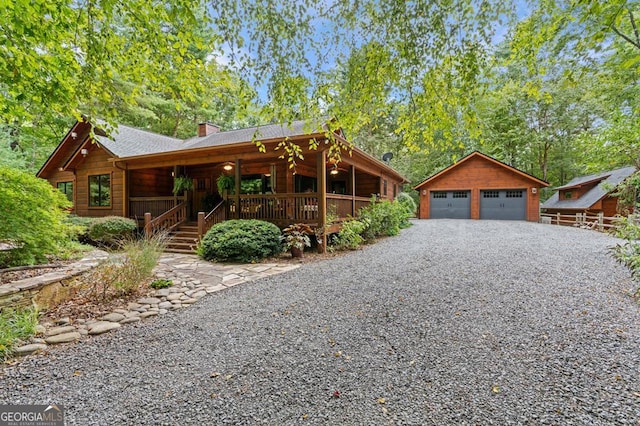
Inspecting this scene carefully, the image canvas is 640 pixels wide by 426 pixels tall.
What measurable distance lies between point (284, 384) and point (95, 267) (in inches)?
171

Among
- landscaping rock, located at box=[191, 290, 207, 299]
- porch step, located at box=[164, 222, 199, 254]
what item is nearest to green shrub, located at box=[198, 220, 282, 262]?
porch step, located at box=[164, 222, 199, 254]

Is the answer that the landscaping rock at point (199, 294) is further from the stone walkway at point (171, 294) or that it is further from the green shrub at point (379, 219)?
the green shrub at point (379, 219)

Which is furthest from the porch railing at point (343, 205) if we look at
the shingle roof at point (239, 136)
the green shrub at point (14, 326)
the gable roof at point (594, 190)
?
the gable roof at point (594, 190)

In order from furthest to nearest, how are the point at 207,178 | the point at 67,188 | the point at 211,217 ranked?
the point at 67,188
the point at 207,178
the point at 211,217

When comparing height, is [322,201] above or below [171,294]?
above

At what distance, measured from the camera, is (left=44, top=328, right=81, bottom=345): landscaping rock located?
9.76ft

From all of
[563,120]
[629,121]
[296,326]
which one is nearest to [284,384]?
[296,326]

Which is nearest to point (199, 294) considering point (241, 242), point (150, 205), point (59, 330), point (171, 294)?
point (171, 294)

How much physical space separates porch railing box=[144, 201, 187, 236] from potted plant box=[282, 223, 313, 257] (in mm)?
4146

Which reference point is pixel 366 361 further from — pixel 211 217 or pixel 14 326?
pixel 211 217

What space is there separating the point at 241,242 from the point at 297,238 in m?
1.40

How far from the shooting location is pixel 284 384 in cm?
219

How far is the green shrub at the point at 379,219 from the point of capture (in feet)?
32.9

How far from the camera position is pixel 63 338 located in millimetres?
3033
